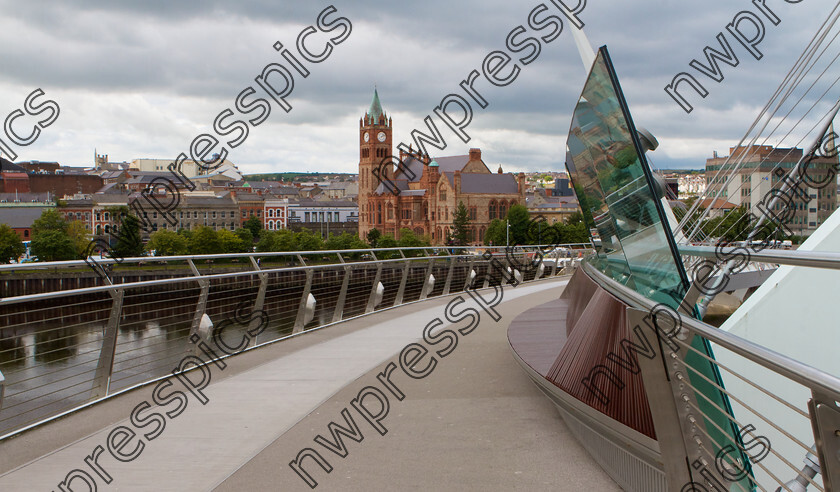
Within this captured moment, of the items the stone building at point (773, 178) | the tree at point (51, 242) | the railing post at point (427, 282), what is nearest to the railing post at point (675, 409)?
the stone building at point (773, 178)

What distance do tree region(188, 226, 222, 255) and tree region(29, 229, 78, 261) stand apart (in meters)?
20.0

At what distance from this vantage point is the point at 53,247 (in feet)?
237

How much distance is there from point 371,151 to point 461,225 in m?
31.6

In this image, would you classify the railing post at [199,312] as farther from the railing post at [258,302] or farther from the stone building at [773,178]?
the stone building at [773,178]

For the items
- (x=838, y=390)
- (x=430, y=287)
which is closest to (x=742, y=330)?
(x=838, y=390)

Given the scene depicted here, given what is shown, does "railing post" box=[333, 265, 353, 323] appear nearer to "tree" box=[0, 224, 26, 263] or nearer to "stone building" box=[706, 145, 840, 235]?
"stone building" box=[706, 145, 840, 235]

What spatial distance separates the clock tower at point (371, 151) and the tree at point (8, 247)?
81.9 metres

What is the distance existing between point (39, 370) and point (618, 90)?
23774mm

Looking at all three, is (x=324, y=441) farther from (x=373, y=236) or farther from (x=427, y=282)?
(x=373, y=236)

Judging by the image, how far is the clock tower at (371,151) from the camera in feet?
492

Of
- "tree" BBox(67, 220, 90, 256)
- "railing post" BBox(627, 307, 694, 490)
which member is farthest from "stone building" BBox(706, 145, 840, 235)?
"tree" BBox(67, 220, 90, 256)

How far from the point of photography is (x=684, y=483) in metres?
2.44

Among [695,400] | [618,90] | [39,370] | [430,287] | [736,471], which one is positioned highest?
[618,90]

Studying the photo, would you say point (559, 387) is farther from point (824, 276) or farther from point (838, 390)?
point (838, 390)
